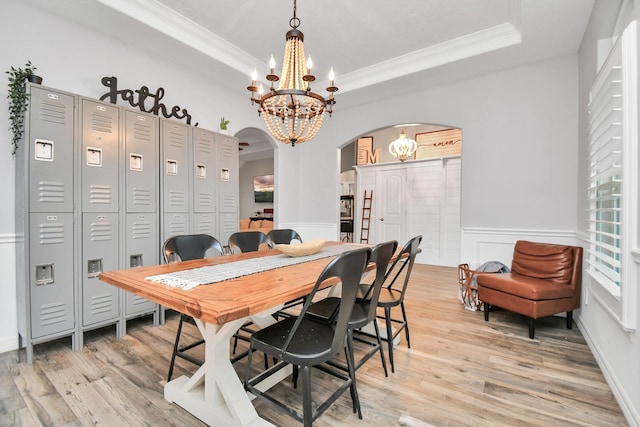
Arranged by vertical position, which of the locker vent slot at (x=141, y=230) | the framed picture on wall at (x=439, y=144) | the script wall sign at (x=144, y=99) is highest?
the framed picture on wall at (x=439, y=144)

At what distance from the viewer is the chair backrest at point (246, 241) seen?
2.63 metres

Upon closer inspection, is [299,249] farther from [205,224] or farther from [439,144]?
[439,144]

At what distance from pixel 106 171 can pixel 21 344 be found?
61.1 inches

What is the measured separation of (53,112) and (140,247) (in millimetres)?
1287

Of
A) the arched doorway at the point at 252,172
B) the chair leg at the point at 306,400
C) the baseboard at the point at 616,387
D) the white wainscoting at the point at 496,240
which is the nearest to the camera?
the chair leg at the point at 306,400

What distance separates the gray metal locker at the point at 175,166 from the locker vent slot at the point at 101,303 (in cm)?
94

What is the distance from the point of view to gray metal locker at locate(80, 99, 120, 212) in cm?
246

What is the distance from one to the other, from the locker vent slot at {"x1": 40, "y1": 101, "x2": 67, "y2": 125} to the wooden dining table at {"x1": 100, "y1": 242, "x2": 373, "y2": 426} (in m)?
1.60

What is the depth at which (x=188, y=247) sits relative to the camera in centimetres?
227

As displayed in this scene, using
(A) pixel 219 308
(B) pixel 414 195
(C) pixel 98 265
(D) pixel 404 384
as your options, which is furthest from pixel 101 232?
(B) pixel 414 195

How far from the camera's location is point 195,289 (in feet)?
4.24

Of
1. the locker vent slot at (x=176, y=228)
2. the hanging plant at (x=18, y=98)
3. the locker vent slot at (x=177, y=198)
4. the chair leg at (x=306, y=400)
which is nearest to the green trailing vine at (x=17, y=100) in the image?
the hanging plant at (x=18, y=98)

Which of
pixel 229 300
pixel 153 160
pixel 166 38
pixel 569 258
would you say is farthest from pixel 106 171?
pixel 569 258

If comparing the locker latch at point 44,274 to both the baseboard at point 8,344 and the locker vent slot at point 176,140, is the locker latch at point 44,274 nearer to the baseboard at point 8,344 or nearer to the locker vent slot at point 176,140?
the baseboard at point 8,344
